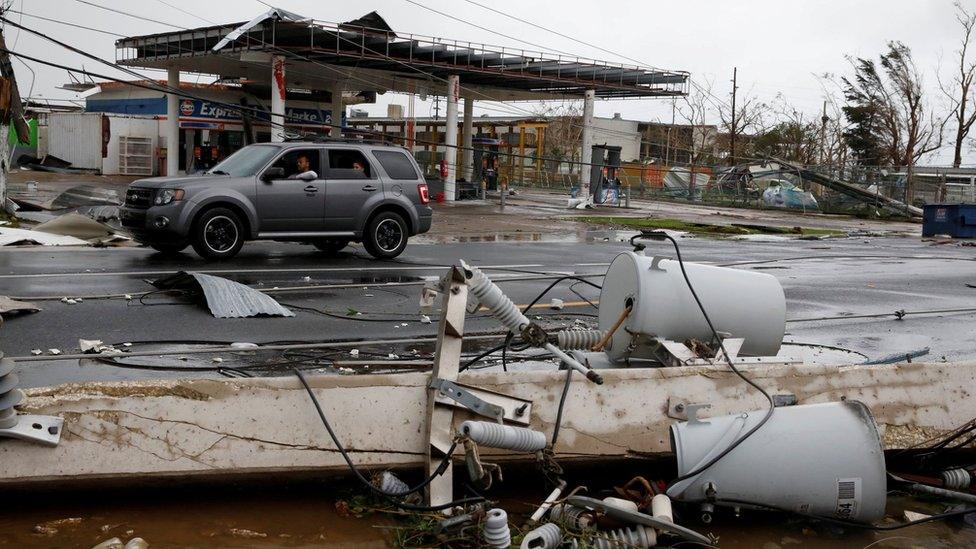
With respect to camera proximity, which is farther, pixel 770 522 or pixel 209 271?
pixel 209 271

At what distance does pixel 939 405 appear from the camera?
19.7 feet

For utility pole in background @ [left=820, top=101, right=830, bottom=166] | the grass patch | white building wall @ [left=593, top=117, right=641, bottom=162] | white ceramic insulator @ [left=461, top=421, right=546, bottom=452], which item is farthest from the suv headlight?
white building wall @ [left=593, top=117, right=641, bottom=162]

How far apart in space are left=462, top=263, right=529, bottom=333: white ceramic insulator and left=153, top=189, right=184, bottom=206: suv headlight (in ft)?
31.4

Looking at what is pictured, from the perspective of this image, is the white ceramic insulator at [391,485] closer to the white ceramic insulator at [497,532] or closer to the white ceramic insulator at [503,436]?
the white ceramic insulator at [503,436]

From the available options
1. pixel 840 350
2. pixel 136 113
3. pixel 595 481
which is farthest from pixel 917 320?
pixel 136 113

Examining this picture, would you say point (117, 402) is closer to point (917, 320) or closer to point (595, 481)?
point (595, 481)

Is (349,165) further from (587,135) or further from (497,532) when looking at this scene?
(587,135)

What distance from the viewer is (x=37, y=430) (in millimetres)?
4598

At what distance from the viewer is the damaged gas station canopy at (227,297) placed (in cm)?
938

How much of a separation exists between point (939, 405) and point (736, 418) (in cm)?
170

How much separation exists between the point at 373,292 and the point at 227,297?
2102 millimetres

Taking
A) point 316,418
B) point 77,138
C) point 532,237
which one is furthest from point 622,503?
point 77,138

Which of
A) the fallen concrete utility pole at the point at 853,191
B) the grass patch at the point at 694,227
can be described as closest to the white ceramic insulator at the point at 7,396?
the grass patch at the point at 694,227

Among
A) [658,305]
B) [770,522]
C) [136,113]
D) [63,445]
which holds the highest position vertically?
[136,113]
